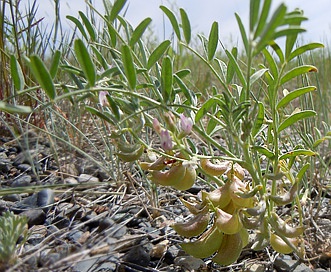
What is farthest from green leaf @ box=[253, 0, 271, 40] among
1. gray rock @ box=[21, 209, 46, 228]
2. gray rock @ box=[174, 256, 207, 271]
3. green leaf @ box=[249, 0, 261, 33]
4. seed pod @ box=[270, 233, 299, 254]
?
gray rock @ box=[21, 209, 46, 228]

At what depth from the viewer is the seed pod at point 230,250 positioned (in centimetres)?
87

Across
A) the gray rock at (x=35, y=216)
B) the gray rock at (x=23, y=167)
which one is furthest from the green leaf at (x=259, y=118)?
the gray rock at (x=23, y=167)

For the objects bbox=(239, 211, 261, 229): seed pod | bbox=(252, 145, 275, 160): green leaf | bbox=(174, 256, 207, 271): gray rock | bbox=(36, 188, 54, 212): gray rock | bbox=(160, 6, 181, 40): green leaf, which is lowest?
bbox=(174, 256, 207, 271): gray rock

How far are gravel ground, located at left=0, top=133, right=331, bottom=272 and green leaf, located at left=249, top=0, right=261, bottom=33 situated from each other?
378mm

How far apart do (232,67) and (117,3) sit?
0.28 metres

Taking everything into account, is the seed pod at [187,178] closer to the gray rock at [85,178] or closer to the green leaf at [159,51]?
the green leaf at [159,51]

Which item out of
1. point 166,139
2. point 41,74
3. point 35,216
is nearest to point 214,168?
point 166,139

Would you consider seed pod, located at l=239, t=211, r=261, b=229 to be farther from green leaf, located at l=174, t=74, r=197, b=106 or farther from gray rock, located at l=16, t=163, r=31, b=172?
gray rock, located at l=16, t=163, r=31, b=172

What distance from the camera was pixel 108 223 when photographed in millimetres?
1104

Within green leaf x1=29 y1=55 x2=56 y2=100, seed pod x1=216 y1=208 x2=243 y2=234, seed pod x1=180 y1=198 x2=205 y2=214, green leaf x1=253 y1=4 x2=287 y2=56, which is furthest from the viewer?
seed pod x1=180 y1=198 x2=205 y2=214

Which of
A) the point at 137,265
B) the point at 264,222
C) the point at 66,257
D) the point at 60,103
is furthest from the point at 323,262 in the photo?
the point at 60,103

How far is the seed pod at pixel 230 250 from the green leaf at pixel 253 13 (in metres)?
0.46

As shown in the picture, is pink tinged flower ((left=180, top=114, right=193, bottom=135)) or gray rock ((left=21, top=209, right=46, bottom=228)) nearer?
pink tinged flower ((left=180, top=114, right=193, bottom=135))

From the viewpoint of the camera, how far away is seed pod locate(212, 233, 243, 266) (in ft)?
2.85
